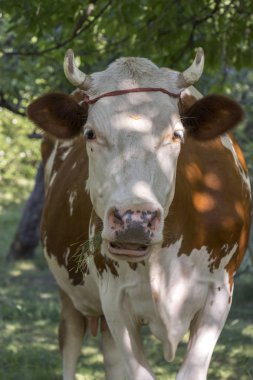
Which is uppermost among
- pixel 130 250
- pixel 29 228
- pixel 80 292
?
pixel 130 250

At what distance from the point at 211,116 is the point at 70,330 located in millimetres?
2745

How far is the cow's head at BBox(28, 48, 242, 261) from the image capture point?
4.94 m

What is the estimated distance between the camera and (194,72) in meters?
5.55

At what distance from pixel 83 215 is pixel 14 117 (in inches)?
615

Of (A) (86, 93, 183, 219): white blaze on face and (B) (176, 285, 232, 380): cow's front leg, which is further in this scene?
(B) (176, 285, 232, 380): cow's front leg

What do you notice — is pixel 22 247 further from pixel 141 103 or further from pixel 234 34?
pixel 141 103

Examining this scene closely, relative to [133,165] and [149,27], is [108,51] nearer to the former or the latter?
[149,27]

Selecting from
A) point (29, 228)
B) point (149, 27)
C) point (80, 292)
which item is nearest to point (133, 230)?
point (80, 292)

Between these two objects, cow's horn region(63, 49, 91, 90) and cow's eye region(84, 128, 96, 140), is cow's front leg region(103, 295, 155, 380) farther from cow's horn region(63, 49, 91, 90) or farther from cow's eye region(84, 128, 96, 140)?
cow's horn region(63, 49, 91, 90)

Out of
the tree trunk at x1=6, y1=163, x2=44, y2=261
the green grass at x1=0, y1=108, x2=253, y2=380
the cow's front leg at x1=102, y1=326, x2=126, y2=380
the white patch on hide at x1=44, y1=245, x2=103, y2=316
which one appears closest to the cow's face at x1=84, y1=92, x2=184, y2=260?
the white patch on hide at x1=44, y1=245, x2=103, y2=316

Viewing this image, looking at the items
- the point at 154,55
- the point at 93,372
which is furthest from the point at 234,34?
the point at 93,372

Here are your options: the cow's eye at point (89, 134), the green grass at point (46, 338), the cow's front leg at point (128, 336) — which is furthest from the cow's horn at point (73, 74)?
the green grass at point (46, 338)

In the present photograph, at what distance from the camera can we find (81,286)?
23.1ft

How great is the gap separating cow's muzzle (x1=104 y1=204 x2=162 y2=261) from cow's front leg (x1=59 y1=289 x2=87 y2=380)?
9.35 feet
